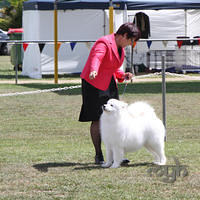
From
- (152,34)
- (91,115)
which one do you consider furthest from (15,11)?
(91,115)

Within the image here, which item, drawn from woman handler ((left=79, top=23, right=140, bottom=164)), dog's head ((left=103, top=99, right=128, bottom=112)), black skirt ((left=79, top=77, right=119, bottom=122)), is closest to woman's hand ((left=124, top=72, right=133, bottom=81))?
woman handler ((left=79, top=23, right=140, bottom=164))

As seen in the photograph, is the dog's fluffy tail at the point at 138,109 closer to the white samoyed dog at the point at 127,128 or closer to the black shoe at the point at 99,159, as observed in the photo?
the white samoyed dog at the point at 127,128

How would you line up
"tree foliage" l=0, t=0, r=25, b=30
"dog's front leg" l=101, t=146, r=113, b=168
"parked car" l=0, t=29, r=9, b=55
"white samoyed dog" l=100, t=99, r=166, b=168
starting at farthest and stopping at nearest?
"tree foliage" l=0, t=0, r=25, b=30
"parked car" l=0, t=29, r=9, b=55
"dog's front leg" l=101, t=146, r=113, b=168
"white samoyed dog" l=100, t=99, r=166, b=168

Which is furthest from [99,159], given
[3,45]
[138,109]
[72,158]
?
[3,45]

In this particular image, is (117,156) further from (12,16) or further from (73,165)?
(12,16)

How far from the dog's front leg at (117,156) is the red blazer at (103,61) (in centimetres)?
74

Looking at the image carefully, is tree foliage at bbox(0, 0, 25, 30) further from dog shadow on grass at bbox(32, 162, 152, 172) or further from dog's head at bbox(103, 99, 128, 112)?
dog's head at bbox(103, 99, 128, 112)

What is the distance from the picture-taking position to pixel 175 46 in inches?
838

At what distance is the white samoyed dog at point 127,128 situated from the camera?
6020 mm

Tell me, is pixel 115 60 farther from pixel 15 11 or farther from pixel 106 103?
pixel 15 11

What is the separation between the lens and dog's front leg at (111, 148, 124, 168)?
20.4ft

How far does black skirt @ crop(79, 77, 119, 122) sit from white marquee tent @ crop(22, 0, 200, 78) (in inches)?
540

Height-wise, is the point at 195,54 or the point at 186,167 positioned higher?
the point at 195,54

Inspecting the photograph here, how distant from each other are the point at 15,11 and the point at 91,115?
4314 centimetres
